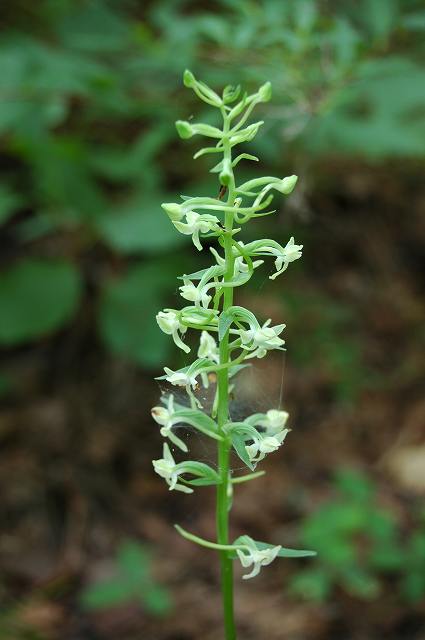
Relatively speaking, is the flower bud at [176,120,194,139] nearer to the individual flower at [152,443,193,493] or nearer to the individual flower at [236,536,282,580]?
the individual flower at [152,443,193,493]

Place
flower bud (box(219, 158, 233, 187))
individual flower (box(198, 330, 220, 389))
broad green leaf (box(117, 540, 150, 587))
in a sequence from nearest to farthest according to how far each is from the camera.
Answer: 1. flower bud (box(219, 158, 233, 187))
2. individual flower (box(198, 330, 220, 389))
3. broad green leaf (box(117, 540, 150, 587))

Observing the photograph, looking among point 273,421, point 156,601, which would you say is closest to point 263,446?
point 273,421

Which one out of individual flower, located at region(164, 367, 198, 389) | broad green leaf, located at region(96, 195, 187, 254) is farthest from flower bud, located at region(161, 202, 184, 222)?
broad green leaf, located at region(96, 195, 187, 254)

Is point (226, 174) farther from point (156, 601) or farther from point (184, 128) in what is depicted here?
point (156, 601)

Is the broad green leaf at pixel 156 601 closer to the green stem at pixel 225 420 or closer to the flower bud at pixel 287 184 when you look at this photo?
the green stem at pixel 225 420

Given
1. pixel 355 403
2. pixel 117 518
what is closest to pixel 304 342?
pixel 355 403

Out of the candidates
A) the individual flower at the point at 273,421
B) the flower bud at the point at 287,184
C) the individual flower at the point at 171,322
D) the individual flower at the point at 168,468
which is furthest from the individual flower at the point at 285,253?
the individual flower at the point at 168,468

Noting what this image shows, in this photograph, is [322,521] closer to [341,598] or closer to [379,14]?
[341,598]
